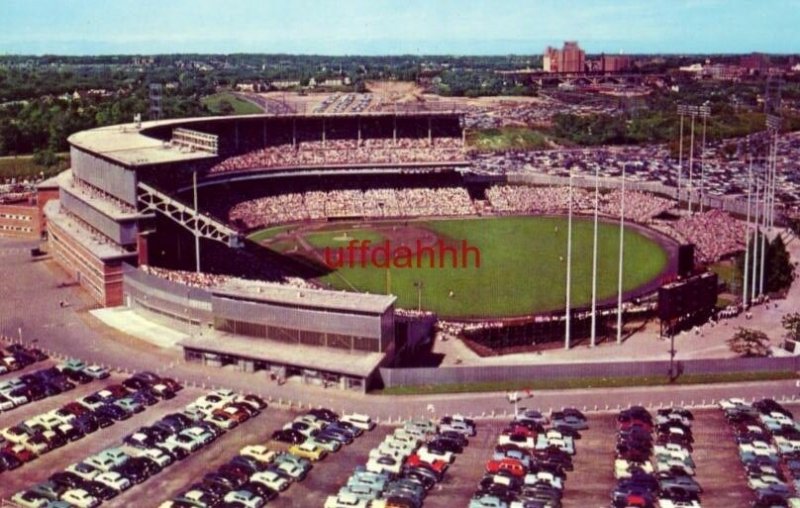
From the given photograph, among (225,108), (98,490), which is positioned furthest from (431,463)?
(225,108)

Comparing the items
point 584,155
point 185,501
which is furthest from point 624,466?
point 584,155

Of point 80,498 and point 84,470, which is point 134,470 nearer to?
point 84,470

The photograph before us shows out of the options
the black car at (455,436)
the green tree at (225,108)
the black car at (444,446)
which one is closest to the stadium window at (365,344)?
the black car at (455,436)

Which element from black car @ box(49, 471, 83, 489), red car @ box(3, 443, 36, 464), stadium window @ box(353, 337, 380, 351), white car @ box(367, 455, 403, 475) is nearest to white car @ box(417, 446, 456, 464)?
white car @ box(367, 455, 403, 475)

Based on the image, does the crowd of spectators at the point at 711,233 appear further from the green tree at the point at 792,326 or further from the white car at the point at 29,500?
the white car at the point at 29,500

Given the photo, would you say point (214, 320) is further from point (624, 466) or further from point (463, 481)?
point (624, 466)
